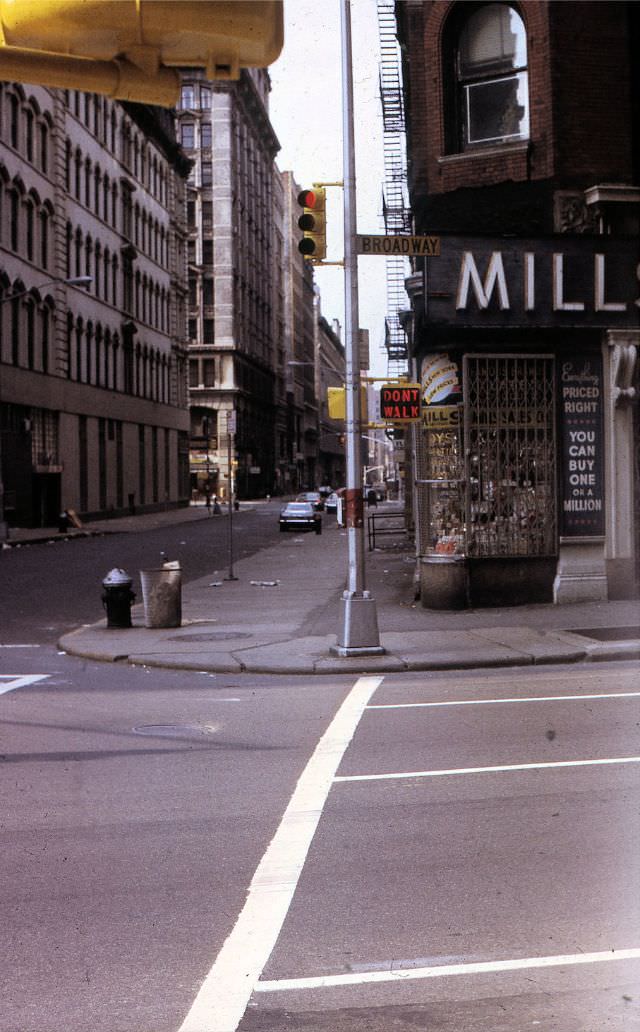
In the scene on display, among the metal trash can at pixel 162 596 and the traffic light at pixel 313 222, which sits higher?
the traffic light at pixel 313 222

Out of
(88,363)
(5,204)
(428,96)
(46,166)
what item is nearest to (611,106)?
(428,96)

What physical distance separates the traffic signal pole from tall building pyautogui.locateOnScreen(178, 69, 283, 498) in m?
81.6

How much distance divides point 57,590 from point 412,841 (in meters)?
18.6

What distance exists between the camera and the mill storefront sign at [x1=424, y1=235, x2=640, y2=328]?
17.0 metres

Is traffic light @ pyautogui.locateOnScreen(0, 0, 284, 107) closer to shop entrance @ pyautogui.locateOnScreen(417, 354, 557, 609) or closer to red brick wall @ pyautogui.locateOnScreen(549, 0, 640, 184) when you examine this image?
shop entrance @ pyautogui.locateOnScreen(417, 354, 557, 609)

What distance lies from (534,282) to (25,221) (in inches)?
1514

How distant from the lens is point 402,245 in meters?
13.4

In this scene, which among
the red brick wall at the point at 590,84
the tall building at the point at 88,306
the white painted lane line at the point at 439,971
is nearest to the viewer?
the white painted lane line at the point at 439,971

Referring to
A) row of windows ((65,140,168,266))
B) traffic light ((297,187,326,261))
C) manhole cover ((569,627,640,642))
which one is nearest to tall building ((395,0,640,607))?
manhole cover ((569,627,640,642))

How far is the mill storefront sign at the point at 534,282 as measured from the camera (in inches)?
667

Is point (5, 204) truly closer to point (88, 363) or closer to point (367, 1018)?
point (88, 363)

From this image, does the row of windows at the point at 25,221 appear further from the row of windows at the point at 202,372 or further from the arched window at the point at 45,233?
the row of windows at the point at 202,372

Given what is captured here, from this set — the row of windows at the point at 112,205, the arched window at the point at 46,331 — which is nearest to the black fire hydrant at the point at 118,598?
the arched window at the point at 46,331

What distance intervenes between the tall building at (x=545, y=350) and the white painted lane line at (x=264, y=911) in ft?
31.2
